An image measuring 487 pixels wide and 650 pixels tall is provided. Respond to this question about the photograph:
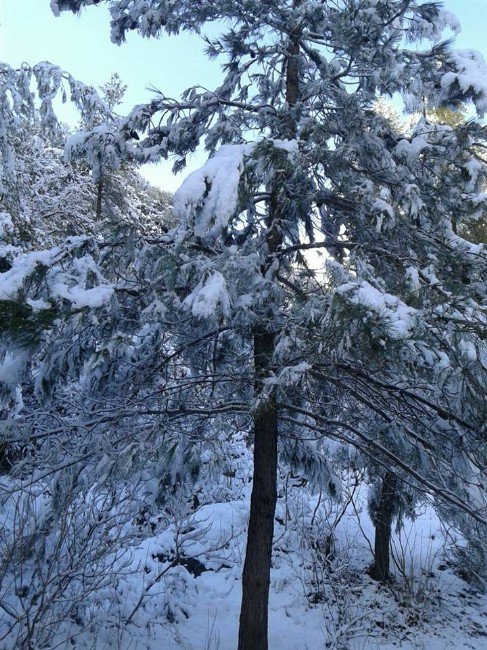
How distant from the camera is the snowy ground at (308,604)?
21.4ft

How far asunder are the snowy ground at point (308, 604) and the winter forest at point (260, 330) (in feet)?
0.16

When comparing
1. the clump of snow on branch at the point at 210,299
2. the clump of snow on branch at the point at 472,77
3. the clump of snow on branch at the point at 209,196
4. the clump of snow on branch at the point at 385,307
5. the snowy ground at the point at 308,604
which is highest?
the clump of snow on branch at the point at 472,77

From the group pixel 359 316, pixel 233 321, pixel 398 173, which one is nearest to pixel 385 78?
pixel 398 173

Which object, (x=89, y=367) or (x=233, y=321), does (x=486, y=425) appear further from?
(x=89, y=367)

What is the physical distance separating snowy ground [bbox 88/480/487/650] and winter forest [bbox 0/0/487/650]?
0.16 feet

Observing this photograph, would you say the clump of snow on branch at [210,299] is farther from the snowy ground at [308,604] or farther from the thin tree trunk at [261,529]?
the snowy ground at [308,604]

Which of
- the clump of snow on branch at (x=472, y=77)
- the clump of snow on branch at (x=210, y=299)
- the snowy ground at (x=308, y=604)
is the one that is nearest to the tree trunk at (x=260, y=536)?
the snowy ground at (x=308, y=604)

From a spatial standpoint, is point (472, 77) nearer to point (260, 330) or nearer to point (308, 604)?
point (260, 330)

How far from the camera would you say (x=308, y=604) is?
24.8ft

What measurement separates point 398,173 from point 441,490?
3.39 metres

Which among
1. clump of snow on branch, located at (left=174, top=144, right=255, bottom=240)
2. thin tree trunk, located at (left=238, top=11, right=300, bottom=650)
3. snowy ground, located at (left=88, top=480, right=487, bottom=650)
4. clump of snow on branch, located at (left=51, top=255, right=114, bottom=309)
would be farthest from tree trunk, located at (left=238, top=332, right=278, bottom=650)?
clump of snow on branch, located at (left=174, top=144, right=255, bottom=240)

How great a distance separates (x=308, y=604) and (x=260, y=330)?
15.9 ft

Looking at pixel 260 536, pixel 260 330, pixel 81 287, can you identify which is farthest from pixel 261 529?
pixel 81 287

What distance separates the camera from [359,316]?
3004mm
